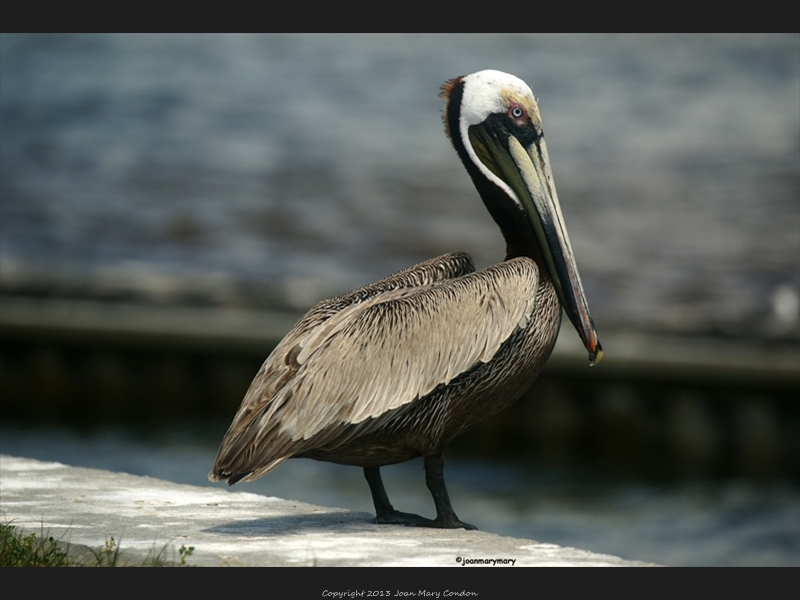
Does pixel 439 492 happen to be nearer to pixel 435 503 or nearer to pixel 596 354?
pixel 435 503

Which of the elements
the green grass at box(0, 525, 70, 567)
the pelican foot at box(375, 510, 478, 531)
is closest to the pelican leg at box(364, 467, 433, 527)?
the pelican foot at box(375, 510, 478, 531)

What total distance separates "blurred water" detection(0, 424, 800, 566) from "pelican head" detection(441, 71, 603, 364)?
5.22 metres

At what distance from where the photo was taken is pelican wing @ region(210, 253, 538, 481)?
513 centimetres

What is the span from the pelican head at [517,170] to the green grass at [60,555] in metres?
2.14

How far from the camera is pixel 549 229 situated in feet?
18.9

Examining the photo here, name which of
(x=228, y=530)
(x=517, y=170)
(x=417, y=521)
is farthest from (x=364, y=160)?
(x=228, y=530)

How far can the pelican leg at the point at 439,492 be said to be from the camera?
5.46 metres

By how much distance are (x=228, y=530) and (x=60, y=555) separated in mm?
790

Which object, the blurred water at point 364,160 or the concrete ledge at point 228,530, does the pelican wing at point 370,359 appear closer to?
the concrete ledge at point 228,530

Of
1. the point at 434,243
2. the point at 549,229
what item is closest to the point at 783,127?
the point at 434,243

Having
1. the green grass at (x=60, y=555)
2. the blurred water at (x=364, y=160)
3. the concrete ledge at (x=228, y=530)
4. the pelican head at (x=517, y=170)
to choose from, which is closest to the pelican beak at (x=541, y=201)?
the pelican head at (x=517, y=170)

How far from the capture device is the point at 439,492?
18.1 ft

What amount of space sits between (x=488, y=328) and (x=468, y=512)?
242 inches

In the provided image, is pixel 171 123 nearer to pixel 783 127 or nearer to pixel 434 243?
pixel 434 243
